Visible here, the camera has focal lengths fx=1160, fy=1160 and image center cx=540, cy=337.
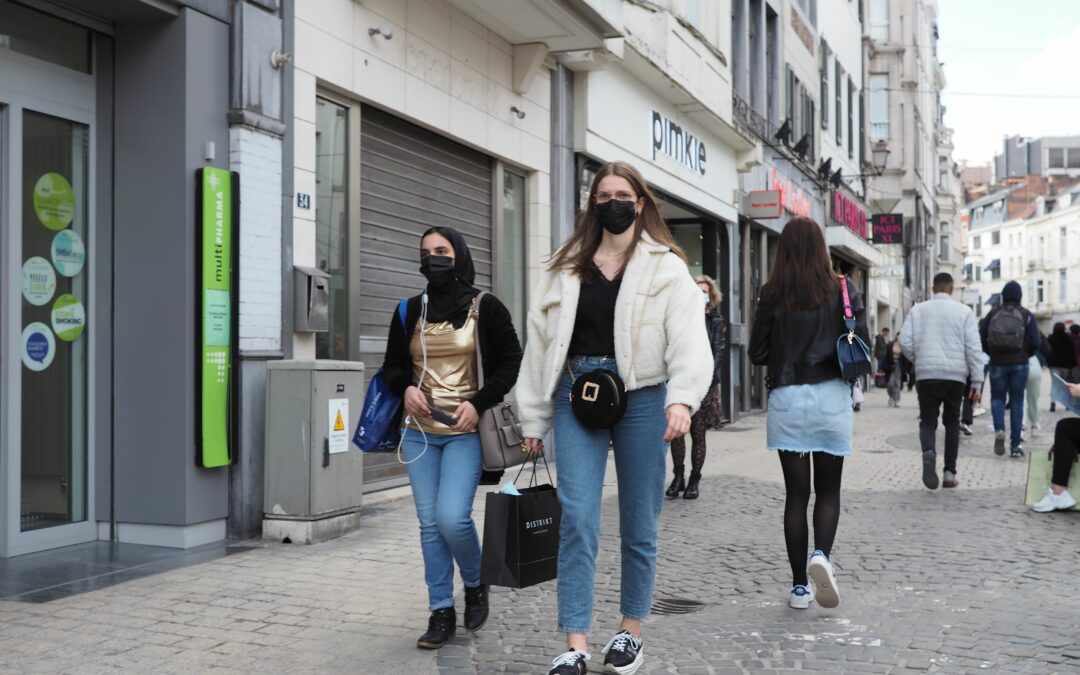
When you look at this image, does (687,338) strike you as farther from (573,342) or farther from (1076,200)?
(1076,200)

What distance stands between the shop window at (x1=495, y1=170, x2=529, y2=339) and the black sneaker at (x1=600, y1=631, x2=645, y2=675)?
7.53m

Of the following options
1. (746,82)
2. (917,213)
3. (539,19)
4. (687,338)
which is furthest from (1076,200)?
(687,338)

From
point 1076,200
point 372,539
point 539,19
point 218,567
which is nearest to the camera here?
point 218,567

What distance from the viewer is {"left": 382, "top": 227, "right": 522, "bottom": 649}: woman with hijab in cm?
473

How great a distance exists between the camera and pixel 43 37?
681 cm

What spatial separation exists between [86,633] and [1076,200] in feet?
305

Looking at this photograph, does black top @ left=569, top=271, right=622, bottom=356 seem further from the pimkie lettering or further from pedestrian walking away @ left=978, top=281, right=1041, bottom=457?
the pimkie lettering

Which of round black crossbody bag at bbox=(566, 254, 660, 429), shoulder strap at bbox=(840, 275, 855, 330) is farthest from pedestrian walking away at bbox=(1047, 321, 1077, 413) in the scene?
round black crossbody bag at bbox=(566, 254, 660, 429)

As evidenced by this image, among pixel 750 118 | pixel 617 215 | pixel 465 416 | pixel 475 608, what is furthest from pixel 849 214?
pixel 617 215

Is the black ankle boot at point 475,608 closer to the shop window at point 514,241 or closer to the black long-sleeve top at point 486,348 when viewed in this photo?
the black long-sleeve top at point 486,348

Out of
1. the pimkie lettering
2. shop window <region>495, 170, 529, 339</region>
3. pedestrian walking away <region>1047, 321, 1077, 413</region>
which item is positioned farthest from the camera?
pedestrian walking away <region>1047, 321, 1077, 413</region>

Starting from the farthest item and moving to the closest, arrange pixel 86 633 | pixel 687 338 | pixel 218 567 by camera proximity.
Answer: pixel 218 567
pixel 86 633
pixel 687 338

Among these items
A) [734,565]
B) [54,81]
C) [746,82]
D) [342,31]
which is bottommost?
[734,565]

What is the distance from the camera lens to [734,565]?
21.8 feet
